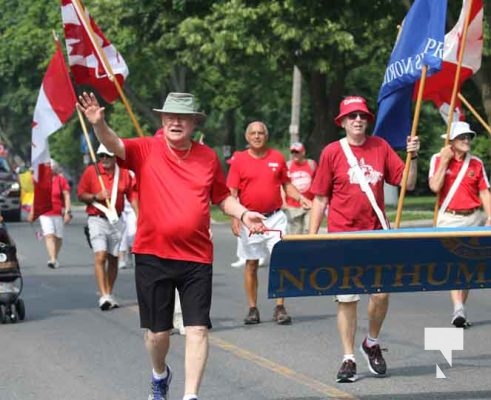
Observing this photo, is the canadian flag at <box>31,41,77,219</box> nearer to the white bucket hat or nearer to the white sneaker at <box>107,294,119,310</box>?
the white sneaker at <box>107,294,119,310</box>

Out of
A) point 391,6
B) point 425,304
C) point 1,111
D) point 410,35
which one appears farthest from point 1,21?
point 410,35

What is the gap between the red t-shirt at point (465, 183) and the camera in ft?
40.8

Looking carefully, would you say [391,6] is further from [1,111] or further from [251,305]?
[1,111]

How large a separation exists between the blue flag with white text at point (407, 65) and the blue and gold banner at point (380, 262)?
1.88 m

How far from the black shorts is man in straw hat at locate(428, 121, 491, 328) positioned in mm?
4595

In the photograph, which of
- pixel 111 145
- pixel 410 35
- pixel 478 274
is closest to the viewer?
pixel 111 145

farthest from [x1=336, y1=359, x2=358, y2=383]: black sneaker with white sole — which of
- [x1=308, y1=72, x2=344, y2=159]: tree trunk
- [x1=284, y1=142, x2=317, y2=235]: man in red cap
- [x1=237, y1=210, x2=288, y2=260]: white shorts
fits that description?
[x1=308, y1=72, x2=344, y2=159]: tree trunk

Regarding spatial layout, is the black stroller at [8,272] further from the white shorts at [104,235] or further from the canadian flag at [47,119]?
the white shorts at [104,235]

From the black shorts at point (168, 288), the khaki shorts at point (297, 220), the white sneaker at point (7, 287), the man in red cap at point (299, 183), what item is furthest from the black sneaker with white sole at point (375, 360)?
the khaki shorts at point (297, 220)

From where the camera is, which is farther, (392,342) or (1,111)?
(1,111)

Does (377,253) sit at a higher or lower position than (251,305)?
higher

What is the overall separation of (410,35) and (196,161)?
2.76 meters

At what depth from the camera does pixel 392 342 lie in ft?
38.3

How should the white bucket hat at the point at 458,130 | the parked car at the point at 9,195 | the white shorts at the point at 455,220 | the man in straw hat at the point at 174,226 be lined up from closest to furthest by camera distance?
the man in straw hat at the point at 174,226
the white bucket hat at the point at 458,130
the white shorts at the point at 455,220
the parked car at the point at 9,195
